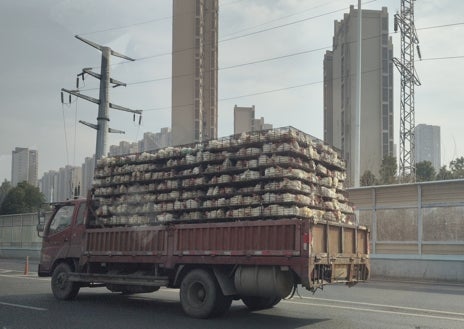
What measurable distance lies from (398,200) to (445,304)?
33.4 ft

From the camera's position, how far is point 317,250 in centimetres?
895

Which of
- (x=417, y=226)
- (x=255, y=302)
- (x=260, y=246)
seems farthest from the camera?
(x=417, y=226)

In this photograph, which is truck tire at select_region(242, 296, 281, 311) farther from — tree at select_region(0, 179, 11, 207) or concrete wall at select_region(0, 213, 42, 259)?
tree at select_region(0, 179, 11, 207)

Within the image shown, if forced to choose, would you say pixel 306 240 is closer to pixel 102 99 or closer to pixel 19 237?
pixel 102 99

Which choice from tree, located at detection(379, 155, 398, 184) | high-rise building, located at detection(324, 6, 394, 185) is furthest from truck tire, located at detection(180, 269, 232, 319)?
high-rise building, located at detection(324, 6, 394, 185)

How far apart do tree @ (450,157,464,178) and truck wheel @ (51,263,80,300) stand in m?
29.7

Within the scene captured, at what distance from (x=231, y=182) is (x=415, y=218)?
13.4m

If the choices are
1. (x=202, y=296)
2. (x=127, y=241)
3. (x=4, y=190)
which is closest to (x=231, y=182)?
(x=202, y=296)

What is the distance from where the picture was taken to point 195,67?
64.3 metres

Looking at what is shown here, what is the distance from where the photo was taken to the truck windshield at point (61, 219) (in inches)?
512

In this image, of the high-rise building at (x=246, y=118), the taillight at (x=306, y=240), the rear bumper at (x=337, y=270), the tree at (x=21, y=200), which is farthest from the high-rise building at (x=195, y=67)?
the taillight at (x=306, y=240)

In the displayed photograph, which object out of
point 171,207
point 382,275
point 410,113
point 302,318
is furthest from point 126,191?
point 410,113

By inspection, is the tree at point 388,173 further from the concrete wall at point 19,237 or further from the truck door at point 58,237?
the concrete wall at point 19,237

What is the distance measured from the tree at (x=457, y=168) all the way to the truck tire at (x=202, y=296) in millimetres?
29876
